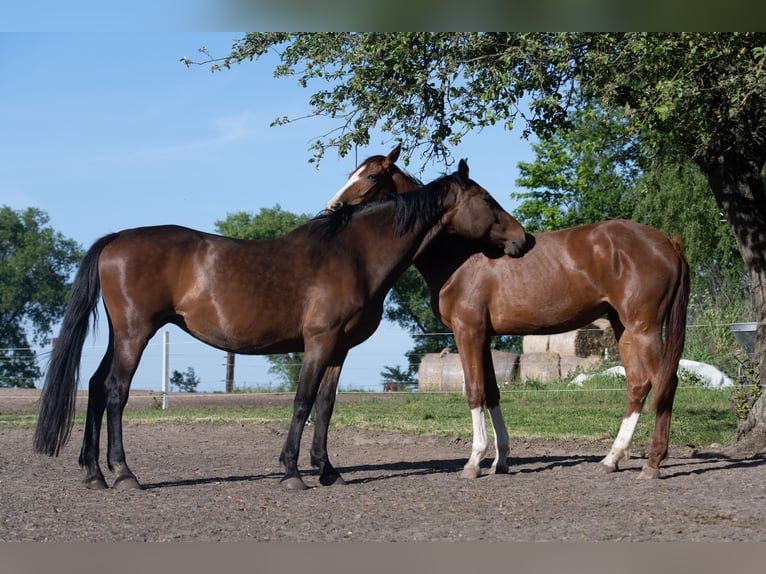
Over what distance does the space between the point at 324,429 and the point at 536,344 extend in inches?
697

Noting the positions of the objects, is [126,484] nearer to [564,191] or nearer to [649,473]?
[649,473]

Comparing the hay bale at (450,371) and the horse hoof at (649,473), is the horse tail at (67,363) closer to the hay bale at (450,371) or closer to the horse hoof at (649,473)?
the horse hoof at (649,473)

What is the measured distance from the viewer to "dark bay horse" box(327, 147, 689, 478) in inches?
275

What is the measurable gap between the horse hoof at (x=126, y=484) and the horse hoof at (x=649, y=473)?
4.15 metres

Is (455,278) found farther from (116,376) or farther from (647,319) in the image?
(116,376)

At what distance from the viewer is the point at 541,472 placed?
7281 millimetres

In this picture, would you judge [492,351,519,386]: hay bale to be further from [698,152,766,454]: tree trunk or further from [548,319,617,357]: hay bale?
[698,152,766,454]: tree trunk

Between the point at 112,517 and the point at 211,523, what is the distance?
708mm

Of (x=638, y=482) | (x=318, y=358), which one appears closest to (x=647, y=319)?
(x=638, y=482)

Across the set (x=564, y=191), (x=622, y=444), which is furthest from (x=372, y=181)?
(x=564, y=191)

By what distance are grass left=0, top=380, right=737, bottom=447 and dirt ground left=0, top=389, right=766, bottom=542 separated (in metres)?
1.31

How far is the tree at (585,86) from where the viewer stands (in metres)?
7.93

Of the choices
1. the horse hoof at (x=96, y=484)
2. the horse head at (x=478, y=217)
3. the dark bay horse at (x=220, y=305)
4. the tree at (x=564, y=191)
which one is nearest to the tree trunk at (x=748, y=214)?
the horse head at (x=478, y=217)

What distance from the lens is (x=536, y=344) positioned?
23.8 meters
